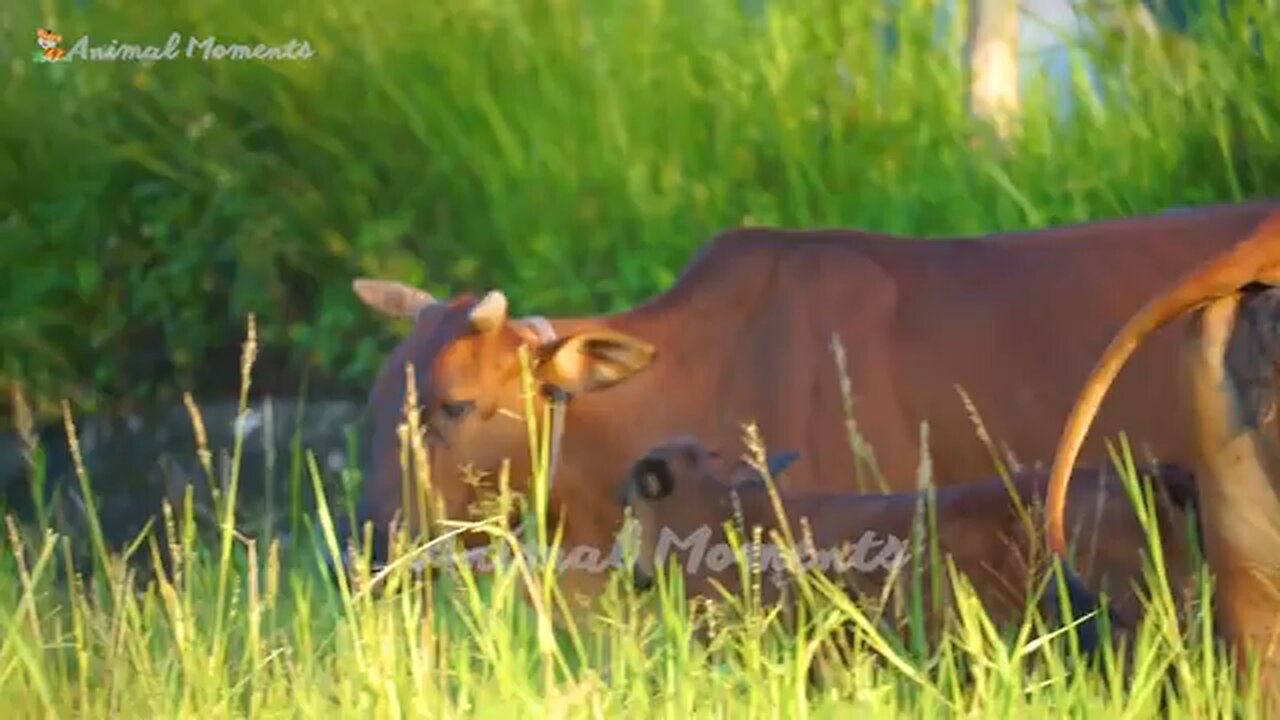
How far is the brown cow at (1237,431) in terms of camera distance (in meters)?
4.01

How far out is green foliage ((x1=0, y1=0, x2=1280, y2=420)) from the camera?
7.88 metres

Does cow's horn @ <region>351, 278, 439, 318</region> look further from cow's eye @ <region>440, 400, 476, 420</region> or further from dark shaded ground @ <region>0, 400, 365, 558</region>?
dark shaded ground @ <region>0, 400, 365, 558</region>

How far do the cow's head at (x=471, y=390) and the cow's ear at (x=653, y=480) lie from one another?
92 centimetres

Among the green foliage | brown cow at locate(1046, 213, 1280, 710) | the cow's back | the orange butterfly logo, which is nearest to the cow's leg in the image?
brown cow at locate(1046, 213, 1280, 710)

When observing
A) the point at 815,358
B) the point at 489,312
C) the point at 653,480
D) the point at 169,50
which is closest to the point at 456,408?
the point at 489,312

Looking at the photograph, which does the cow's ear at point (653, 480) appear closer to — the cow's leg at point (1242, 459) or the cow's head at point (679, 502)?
the cow's head at point (679, 502)

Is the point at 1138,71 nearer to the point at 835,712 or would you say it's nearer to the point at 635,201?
the point at 635,201

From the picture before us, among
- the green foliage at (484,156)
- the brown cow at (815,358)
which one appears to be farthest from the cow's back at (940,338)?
the green foliage at (484,156)

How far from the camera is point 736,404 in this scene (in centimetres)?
621

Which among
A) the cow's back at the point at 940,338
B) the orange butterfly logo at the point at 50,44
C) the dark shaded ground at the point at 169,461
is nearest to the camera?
the cow's back at the point at 940,338

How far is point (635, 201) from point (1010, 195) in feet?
4.09

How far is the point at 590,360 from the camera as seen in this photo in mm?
6129

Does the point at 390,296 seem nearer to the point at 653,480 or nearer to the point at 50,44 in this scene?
the point at 653,480

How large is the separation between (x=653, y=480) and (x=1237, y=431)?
1.40 m
